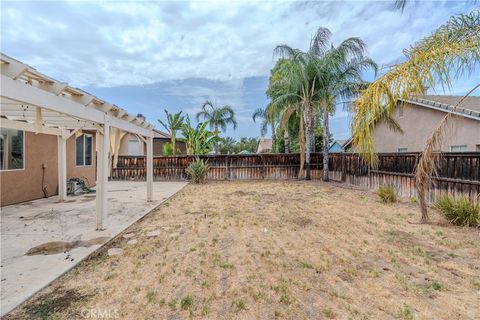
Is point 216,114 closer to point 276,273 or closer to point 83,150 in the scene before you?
point 83,150

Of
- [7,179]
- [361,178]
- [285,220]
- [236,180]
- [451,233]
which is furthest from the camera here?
[236,180]

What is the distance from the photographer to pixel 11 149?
7070 mm

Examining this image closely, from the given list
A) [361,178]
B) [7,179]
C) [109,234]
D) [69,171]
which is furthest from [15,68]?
[361,178]

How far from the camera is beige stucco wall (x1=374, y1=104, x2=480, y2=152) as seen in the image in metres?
9.23

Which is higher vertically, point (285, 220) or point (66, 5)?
point (66, 5)

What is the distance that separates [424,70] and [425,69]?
2 cm

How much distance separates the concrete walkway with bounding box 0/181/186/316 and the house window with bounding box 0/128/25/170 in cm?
120

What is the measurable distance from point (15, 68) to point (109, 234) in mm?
3102

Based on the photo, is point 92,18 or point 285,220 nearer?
point 285,220

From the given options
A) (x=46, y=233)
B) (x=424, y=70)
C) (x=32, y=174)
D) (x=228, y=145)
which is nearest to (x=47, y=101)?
(x=46, y=233)

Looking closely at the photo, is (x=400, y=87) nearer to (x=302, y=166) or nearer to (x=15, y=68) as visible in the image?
(x=15, y=68)

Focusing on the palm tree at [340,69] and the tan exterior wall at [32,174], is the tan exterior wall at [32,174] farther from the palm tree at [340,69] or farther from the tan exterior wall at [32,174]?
the palm tree at [340,69]

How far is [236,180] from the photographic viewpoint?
14602mm

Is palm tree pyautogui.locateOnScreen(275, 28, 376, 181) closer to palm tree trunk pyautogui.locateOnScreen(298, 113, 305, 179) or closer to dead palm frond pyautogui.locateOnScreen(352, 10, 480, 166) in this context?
palm tree trunk pyautogui.locateOnScreen(298, 113, 305, 179)
